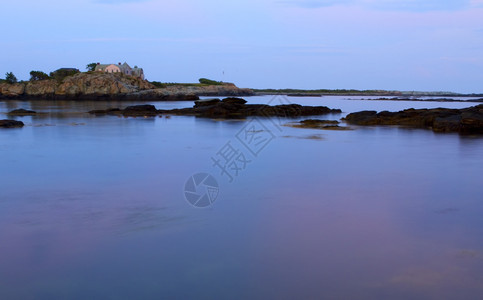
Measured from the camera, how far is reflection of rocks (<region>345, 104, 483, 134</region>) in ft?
70.4

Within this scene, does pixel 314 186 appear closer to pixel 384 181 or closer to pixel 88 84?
pixel 384 181

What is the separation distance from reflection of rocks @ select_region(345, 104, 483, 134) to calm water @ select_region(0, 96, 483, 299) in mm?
8003

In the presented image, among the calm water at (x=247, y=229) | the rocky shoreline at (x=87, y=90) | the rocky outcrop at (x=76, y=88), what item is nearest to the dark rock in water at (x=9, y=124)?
the calm water at (x=247, y=229)

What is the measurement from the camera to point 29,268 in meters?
5.40

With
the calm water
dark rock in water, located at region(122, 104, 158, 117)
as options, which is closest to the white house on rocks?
dark rock in water, located at region(122, 104, 158, 117)

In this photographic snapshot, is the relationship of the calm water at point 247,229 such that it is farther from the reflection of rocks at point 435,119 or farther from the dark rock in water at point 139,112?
the dark rock in water at point 139,112

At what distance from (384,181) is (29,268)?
307 inches

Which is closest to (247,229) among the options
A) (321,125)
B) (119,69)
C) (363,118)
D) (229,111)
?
(321,125)

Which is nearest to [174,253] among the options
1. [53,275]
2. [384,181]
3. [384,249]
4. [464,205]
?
[53,275]

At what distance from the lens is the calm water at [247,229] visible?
5000 mm

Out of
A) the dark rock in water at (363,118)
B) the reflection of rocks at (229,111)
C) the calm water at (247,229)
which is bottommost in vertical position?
the calm water at (247,229)

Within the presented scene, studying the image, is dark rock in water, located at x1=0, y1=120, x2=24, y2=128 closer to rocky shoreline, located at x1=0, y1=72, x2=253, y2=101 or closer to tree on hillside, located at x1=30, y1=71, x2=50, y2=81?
rocky shoreline, located at x1=0, y1=72, x2=253, y2=101

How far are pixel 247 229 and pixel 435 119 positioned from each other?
19311 mm

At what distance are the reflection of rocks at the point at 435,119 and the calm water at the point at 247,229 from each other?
26.3 ft
